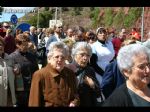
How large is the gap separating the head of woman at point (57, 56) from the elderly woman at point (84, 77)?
1.48 feet

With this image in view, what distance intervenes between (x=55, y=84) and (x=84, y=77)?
700 millimetres

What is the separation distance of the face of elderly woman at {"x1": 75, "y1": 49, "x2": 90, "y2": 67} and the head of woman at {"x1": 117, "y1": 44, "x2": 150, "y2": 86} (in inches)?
80.0

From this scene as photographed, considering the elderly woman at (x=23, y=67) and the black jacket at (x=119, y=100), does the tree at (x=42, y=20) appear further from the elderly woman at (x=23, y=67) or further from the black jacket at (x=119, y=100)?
the black jacket at (x=119, y=100)

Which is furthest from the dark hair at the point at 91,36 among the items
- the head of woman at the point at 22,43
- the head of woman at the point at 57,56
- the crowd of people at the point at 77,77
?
the head of woman at the point at 57,56

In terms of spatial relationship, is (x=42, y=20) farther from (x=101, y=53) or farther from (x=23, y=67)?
(x=23, y=67)

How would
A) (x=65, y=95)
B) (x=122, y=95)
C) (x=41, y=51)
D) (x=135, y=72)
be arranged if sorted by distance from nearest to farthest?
(x=122, y=95) → (x=135, y=72) → (x=65, y=95) → (x=41, y=51)

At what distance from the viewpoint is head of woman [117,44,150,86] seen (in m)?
3.60

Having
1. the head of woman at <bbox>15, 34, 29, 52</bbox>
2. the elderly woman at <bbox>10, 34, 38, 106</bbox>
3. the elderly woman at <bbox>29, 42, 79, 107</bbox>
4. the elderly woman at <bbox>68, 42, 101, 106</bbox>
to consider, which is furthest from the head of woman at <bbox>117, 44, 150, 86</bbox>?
the head of woman at <bbox>15, 34, 29, 52</bbox>

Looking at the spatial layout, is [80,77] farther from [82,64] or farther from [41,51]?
[41,51]

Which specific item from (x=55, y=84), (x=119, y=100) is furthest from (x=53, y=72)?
(x=119, y=100)

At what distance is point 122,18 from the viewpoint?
4750 cm

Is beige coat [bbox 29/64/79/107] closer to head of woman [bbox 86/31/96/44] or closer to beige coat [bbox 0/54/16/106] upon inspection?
beige coat [bbox 0/54/16/106]
